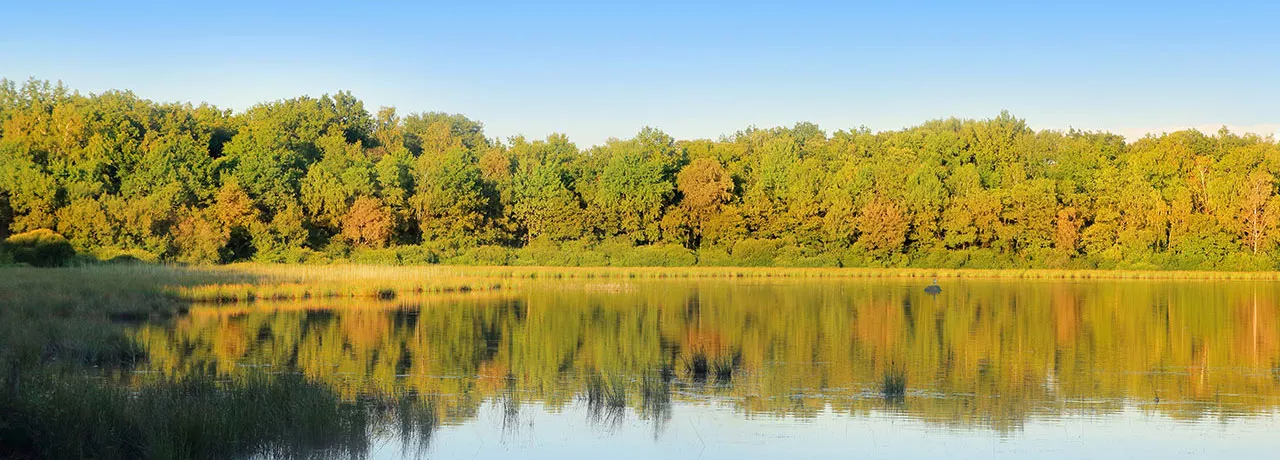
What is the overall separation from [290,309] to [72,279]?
19.9 feet

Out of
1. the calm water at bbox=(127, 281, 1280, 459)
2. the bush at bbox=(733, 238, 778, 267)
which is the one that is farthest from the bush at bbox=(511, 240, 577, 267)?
the calm water at bbox=(127, 281, 1280, 459)

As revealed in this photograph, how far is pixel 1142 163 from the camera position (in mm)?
72875

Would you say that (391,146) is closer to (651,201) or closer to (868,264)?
(651,201)

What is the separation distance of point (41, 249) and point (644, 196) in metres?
37.6

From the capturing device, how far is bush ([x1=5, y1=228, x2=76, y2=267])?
45.2 metres

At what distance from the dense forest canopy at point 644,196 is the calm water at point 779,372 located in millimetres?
36269

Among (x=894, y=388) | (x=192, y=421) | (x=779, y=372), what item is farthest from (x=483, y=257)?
(x=192, y=421)

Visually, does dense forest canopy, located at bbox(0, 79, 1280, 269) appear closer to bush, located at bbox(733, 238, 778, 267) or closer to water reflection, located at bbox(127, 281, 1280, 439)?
bush, located at bbox(733, 238, 778, 267)

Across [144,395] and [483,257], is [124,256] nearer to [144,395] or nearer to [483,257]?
[483,257]

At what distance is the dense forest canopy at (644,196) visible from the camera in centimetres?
6500

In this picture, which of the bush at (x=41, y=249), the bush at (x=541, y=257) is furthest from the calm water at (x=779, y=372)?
the bush at (x=541, y=257)

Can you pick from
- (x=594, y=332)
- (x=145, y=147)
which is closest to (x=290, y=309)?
(x=594, y=332)

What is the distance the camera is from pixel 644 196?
249ft

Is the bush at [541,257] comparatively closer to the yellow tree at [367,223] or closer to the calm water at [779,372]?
the yellow tree at [367,223]
